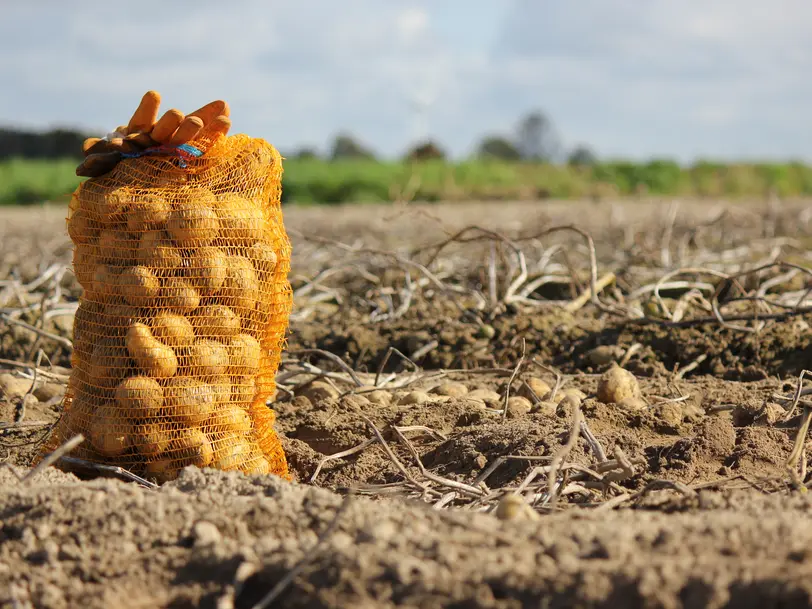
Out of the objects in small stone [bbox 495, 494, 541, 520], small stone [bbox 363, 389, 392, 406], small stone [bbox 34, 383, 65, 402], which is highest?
small stone [bbox 495, 494, 541, 520]

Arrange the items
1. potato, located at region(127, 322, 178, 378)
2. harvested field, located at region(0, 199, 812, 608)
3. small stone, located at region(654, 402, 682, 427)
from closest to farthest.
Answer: harvested field, located at region(0, 199, 812, 608) < potato, located at region(127, 322, 178, 378) < small stone, located at region(654, 402, 682, 427)

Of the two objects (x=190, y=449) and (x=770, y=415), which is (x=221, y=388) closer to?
(x=190, y=449)

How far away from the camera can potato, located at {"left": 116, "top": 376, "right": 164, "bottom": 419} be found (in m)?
2.54

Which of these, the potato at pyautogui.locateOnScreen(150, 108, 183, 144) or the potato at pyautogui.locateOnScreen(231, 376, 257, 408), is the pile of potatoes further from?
the potato at pyautogui.locateOnScreen(150, 108, 183, 144)

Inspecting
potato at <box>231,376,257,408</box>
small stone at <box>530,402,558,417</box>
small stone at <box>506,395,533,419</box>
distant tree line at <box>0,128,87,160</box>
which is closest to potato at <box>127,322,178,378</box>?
potato at <box>231,376,257,408</box>

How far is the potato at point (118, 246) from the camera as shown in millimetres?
2609

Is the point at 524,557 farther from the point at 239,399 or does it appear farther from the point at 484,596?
the point at 239,399

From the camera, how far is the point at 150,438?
2.56 m

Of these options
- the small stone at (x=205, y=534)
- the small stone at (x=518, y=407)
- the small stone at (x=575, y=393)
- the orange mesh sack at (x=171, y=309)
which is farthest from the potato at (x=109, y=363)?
the small stone at (x=575, y=393)

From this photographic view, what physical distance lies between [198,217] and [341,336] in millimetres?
1974

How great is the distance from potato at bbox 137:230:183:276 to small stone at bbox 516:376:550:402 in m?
1.48

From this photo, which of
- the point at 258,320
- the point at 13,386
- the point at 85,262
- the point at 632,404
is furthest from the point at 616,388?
the point at 13,386

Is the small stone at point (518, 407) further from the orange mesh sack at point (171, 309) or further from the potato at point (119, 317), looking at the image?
the potato at point (119, 317)

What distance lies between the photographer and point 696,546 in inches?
63.3
